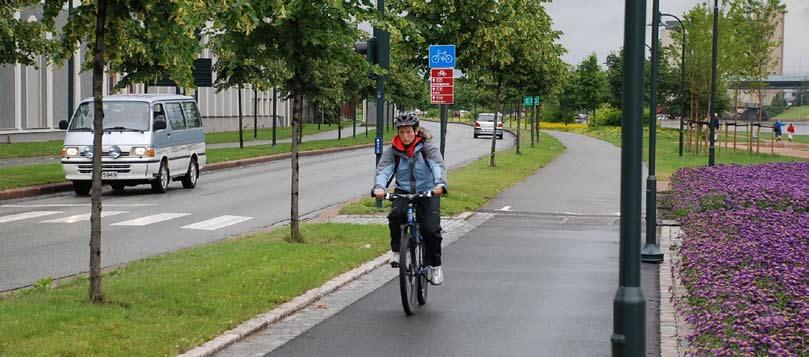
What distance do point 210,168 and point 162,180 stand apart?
9.13 m

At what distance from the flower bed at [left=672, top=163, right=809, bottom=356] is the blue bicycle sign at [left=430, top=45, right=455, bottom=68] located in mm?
5000

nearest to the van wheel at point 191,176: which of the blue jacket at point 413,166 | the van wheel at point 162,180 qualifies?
the van wheel at point 162,180

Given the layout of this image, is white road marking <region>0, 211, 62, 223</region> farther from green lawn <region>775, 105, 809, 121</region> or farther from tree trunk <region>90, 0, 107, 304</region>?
green lawn <region>775, 105, 809, 121</region>

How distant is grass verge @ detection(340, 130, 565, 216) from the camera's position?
2065 cm

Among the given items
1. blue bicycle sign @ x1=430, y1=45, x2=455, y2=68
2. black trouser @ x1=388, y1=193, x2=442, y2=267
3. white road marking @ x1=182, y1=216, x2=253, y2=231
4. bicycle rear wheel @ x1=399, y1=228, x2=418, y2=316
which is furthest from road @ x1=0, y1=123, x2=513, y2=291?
bicycle rear wheel @ x1=399, y1=228, x2=418, y2=316

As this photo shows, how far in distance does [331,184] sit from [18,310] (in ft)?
62.0

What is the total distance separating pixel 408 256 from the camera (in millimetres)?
9930

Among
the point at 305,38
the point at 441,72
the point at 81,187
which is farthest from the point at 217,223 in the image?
the point at 81,187

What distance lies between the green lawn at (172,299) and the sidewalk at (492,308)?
15.4 inches

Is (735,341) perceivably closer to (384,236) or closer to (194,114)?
(384,236)

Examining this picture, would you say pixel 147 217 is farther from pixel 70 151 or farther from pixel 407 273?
pixel 407 273

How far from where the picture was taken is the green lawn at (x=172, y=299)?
25.5 ft

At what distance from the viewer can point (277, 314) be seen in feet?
31.2

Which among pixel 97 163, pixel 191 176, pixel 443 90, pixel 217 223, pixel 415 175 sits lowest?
pixel 217 223
